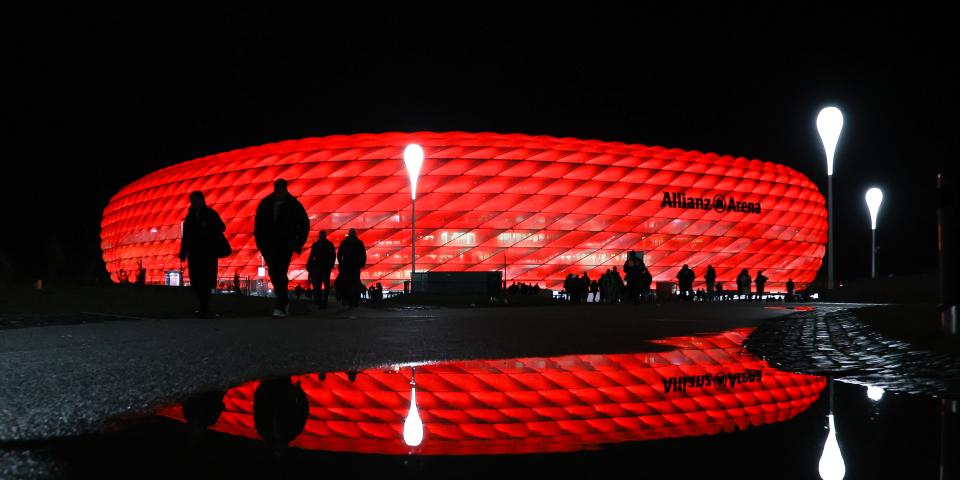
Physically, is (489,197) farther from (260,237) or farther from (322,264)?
(260,237)

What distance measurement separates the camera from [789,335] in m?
6.43

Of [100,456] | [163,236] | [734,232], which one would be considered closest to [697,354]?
[100,456]

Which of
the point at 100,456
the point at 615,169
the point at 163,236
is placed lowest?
the point at 100,456

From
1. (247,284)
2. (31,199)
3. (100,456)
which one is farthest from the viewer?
(31,199)

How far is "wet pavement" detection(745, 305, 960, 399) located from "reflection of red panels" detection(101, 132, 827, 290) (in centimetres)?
4565

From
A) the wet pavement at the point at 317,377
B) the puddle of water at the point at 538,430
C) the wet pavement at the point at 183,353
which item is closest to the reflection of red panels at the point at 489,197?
the wet pavement at the point at 183,353

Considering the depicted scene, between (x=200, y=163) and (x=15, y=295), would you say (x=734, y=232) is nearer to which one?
(x=200, y=163)

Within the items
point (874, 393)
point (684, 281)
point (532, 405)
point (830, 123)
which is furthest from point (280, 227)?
point (830, 123)

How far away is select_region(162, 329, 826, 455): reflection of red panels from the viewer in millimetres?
2311

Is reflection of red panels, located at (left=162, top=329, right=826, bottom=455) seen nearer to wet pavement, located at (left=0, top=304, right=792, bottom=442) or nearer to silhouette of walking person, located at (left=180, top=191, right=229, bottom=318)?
wet pavement, located at (left=0, top=304, right=792, bottom=442)

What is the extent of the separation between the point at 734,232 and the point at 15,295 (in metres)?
53.3

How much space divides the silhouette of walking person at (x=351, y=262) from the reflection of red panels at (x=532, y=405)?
9.39 meters

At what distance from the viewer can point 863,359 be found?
179 inches

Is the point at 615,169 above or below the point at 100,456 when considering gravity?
above
